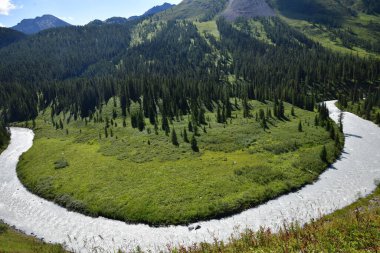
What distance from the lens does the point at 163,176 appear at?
193 ft

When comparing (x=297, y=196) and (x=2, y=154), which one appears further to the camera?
(x=2, y=154)

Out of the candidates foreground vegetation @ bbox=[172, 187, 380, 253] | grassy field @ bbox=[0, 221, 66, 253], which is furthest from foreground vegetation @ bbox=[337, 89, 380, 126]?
grassy field @ bbox=[0, 221, 66, 253]

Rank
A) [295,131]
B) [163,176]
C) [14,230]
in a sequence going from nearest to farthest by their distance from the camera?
[14,230]
[163,176]
[295,131]

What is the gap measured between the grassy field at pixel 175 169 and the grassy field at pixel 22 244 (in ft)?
34.0

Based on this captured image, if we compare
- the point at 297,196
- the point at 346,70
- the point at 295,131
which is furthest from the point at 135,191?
the point at 346,70

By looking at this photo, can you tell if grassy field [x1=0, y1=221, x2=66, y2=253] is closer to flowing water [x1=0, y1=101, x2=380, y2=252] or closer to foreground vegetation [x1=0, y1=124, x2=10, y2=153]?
flowing water [x1=0, y1=101, x2=380, y2=252]

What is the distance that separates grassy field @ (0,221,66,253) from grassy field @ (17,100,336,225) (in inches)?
408

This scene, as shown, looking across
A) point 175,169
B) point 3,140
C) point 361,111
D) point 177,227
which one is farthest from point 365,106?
point 3,140

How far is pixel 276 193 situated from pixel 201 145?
97.7ft

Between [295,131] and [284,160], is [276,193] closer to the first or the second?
[284,160]

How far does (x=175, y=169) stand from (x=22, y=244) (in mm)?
31933

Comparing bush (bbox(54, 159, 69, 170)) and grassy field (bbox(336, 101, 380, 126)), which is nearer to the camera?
bush (bbox(54, 159, 69, 170))

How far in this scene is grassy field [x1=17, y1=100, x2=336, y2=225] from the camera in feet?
159

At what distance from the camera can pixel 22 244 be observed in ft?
120
